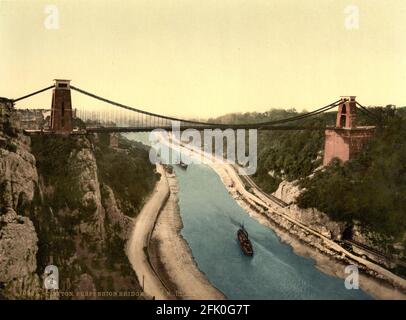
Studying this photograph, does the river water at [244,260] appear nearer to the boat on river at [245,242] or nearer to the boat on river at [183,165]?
the boat on river at [245,242]

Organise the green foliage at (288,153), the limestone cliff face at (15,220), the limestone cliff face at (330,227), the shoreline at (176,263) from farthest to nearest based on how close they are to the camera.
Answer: the green foliage at (288,153)
the limestone cliff face at (330,227)
the shoreline at (176,263)
the limestone cliff face at (15,220)

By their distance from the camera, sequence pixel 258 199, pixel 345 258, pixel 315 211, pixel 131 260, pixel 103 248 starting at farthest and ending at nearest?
1. pixel 258 199
2. pixel 315 211
3. pixel 345 258
4. pixel 131 260
5. pixel 103 248

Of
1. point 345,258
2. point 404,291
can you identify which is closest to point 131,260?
point 345,258

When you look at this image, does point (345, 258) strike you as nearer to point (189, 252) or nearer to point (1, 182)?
point (189, 252)

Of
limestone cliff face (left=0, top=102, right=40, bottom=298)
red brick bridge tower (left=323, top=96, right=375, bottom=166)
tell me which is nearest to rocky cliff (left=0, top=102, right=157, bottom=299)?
limestone cliff face (left=0, top=102, right=40, bottom=298)

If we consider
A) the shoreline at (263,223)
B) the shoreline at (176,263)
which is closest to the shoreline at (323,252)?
the shoreline at (263,223)

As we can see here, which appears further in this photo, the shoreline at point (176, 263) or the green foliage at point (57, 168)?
the shoreline at point (176, 263)
